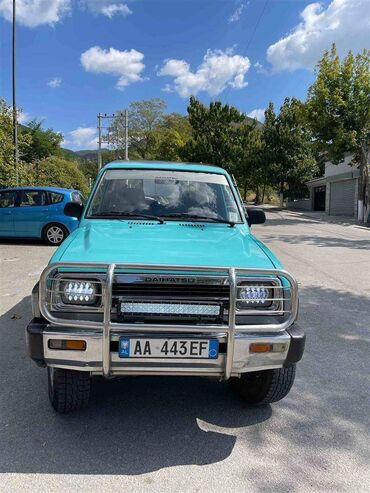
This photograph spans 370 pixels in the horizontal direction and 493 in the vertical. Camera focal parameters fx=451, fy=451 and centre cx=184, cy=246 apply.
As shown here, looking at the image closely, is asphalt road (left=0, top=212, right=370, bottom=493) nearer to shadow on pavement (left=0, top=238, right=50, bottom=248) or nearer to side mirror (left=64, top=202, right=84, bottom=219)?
side mirror (left=64, top=202, right=84, bottom=219)

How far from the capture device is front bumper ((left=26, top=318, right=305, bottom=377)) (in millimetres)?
2764

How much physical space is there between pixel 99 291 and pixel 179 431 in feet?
3.86

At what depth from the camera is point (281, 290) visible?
301 cm

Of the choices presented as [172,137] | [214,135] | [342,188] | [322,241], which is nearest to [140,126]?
[172,137]

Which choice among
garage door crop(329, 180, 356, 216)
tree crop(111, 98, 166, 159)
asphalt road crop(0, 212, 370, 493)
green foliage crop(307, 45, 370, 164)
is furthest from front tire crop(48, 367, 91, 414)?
tree crop(111, 98, 166, 159)

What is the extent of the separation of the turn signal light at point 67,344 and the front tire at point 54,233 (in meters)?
9.97

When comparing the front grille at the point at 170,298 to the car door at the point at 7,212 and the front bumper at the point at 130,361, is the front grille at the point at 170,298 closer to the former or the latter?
the front bumper at the point at 130,361

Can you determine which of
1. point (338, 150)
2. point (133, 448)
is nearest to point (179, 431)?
point (133, 448)

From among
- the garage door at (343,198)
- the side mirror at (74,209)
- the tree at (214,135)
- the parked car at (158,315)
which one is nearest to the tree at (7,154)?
the side mirror at (74,209)

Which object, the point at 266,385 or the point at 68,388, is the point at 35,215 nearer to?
the point at 68,388

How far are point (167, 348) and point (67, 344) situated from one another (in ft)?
2.01

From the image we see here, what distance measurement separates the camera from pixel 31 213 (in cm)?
1233

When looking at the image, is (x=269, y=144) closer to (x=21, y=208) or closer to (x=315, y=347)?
(x=21, y=208)

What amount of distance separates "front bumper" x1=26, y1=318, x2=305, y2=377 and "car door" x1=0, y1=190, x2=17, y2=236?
10.3 m
